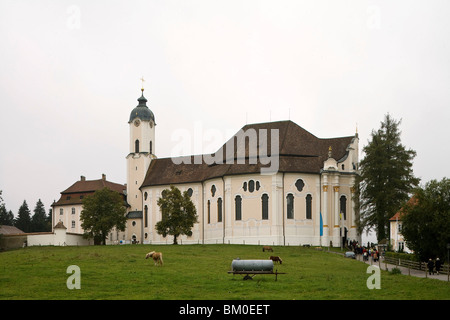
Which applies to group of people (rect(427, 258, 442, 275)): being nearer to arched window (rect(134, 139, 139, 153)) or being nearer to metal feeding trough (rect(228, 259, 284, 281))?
metal feeding trough (rect(228, 259, 284, 281))

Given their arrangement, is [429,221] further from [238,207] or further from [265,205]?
[238,207]

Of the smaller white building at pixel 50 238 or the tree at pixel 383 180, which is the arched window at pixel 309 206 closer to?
the tree at pixel 383 180

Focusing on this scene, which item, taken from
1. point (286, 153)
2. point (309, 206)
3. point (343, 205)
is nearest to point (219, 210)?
point (286, 153)

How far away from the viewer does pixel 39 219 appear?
146 meters

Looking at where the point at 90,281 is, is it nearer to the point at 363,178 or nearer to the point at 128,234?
the point at 363,178

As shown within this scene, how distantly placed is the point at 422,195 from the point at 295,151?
3230 cm

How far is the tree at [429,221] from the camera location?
45.8 metres

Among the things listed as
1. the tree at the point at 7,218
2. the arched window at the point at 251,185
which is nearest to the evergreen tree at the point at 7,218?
the tree at the point at 7,218

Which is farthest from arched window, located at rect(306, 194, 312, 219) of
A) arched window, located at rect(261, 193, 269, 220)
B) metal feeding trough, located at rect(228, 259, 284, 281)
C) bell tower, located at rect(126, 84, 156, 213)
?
metal feeding trough, located at rect(228, 259, 284, 281)

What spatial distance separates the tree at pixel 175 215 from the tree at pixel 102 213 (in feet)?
23.1

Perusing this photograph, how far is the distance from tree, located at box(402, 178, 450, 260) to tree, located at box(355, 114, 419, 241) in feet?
68.1

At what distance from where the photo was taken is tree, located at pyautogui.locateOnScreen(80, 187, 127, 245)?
76500mm

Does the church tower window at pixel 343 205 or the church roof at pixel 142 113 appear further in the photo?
the church roof at pixel 142 113

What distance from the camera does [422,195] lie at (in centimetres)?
4844
